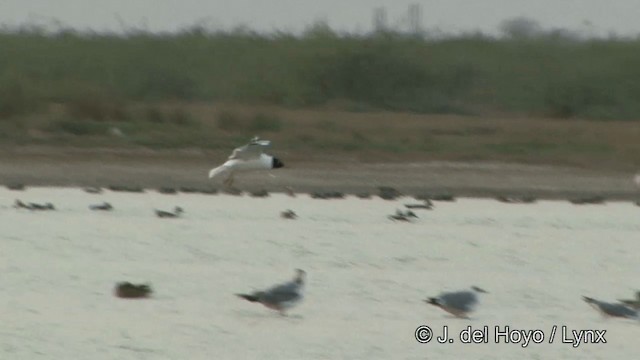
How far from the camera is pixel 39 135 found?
90.2 ft

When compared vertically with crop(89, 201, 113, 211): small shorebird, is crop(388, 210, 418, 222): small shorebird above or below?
above

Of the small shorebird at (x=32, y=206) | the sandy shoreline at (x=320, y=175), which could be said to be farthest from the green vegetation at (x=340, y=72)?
the small shorebird at (x=32, y=206)

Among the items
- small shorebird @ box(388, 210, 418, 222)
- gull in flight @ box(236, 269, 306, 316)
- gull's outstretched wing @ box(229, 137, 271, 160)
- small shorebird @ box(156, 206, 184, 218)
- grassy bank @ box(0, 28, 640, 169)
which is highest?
grassy bank @ box(0, 28, 640, 169)

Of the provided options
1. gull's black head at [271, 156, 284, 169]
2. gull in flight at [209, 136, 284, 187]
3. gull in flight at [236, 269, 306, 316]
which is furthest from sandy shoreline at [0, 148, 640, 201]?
gull in flight at [236, 269, 306, 316]

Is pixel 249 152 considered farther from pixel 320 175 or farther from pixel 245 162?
pixel 320 175

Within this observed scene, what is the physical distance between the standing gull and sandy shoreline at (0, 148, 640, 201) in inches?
471

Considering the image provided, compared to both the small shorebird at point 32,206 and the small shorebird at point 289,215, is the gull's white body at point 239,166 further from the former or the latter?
the small shorebird at point 32,206

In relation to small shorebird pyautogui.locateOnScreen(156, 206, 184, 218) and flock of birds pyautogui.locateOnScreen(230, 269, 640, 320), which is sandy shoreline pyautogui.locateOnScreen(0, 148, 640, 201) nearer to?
small shorebird pyautogui.locateOnScreen(156, 206, 184, 218)

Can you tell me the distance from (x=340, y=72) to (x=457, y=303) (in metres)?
25.7

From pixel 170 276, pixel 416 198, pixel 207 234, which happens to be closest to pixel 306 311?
pixel 170 276

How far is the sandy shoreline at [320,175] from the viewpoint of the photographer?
2406cm

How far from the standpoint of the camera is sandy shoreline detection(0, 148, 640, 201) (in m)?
24.1

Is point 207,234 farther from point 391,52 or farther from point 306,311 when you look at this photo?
point 391,52

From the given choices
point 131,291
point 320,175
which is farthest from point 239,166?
point 131,291
